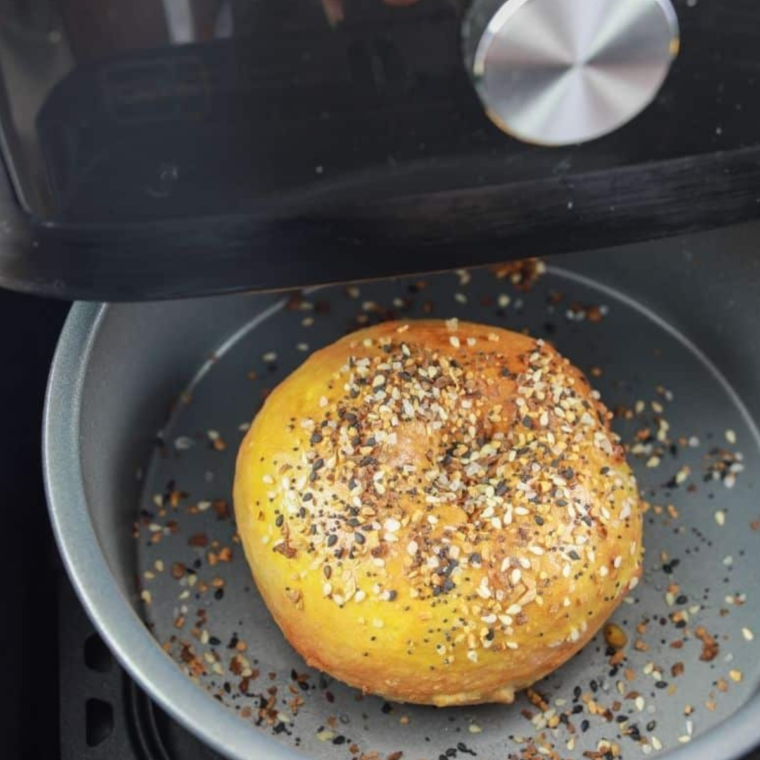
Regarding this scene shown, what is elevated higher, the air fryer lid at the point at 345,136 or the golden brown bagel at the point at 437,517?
the air fryer lid at the point at 345,136

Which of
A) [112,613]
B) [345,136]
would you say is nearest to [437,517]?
[112,613]

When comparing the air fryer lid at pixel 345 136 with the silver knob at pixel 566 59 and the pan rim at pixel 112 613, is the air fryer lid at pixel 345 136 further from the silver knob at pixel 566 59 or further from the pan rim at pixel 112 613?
the pan rim at pixel 112 613

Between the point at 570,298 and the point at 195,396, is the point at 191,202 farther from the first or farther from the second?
the point at 570,298

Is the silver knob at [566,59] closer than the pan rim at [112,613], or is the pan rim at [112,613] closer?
the silver knob at [566,59]

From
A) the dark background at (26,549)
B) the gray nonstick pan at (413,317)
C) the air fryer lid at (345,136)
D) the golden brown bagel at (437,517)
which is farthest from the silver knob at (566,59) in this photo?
the dark background at (26,549)

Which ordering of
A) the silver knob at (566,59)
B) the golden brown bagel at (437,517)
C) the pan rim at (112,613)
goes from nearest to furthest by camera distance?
the silver knob at (566,59) < the pan rim at (112,613) < the golden brown bagel at (437,517)

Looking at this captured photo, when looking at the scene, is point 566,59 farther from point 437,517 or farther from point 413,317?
point 413,317

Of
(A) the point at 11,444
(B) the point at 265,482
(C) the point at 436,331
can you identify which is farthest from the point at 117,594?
(C) the point at 436,331

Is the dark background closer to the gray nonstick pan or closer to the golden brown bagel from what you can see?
the gray nonstick pan

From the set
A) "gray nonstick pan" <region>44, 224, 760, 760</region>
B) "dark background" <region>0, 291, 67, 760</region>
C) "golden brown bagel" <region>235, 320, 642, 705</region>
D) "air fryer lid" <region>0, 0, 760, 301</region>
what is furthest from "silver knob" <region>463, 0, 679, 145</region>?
"dark background" <region>0, 291, 67, 760</region>
